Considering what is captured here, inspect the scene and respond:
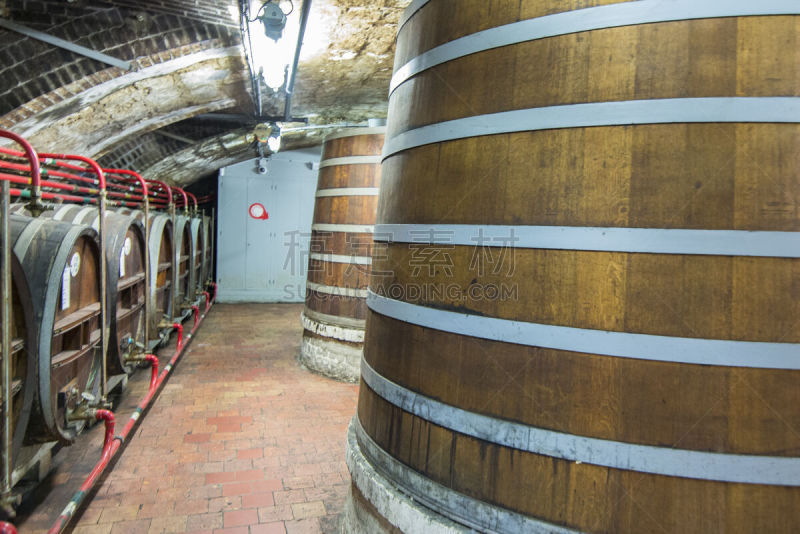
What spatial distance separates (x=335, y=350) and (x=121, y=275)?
2155mm

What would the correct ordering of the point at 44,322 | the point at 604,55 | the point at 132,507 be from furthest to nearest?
the point at 132,507, the point at 44,322, the point at 604,55

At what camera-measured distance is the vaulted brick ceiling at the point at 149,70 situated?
12.3 feet

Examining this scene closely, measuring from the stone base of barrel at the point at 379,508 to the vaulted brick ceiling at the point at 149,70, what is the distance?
3.78 m

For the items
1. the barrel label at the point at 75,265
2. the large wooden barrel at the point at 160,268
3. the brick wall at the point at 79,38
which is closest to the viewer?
the barrel label at the point at 75,265

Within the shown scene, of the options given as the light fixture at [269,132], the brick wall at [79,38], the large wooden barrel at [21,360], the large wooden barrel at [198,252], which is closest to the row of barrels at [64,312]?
the large wooden barrel at [21,360]

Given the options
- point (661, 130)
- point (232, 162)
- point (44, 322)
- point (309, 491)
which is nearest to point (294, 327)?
point (232, 162)

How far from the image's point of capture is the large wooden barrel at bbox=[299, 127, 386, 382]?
4730 millimetres

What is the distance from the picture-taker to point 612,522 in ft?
3.84

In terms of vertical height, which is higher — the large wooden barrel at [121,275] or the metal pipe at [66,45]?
the metal pipe at [66,45]

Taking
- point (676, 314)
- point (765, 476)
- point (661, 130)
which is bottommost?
point (765, 476)

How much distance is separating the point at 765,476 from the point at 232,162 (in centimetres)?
1039

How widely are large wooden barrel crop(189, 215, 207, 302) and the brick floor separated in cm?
257

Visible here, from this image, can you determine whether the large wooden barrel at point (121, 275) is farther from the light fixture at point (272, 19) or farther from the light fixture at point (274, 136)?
the light fixture at point (274, 136)

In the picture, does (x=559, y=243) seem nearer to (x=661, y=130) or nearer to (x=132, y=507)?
(x=661, y=130)
